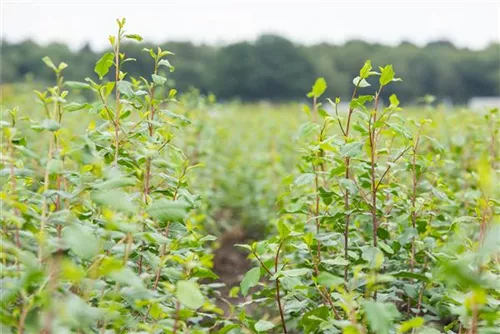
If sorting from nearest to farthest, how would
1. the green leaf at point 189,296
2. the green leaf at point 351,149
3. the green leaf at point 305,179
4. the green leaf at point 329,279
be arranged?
1. the green leaf at point 189,296
2. the green leaf at point 329,279
3. the green leaf at point 351,149
4. the green leaf at point 305,179

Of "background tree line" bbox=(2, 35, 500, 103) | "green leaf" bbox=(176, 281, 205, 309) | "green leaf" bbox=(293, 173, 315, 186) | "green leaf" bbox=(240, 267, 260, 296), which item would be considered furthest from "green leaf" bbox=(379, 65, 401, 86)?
"background tree line" bbox=(2, 35, 500, 103)

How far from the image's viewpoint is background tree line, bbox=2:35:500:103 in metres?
47.0

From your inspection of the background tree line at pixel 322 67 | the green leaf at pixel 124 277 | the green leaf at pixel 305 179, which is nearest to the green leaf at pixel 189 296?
the green leaf at pixel 124 277

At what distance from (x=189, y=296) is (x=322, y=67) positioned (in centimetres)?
5405

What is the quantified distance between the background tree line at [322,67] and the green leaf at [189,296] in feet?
143

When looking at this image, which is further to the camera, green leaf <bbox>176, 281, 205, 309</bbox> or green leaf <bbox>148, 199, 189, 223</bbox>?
green leaf <bbox>148, 199, 189, 223</bbox>

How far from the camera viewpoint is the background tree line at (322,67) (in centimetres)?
4700

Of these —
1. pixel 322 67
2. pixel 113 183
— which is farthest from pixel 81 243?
pixel 322 67

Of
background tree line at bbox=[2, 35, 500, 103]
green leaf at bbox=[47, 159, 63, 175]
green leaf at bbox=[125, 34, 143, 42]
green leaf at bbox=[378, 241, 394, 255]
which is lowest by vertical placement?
background tree line at bbox=[2, 35, 500, 103]

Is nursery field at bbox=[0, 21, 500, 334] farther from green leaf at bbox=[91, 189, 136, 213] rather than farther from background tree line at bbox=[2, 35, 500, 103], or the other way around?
background tree line at bbox=[2, 35, 500, 103]

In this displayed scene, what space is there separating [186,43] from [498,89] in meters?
24.2

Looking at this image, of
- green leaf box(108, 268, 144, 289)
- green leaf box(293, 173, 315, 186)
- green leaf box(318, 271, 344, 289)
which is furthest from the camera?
green leaf box(293, 173, 315, 186)

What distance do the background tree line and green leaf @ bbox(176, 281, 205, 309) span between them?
43.5 meters

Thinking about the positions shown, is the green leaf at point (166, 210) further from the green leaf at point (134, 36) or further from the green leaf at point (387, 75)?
the green leaf at point (387, 75)
